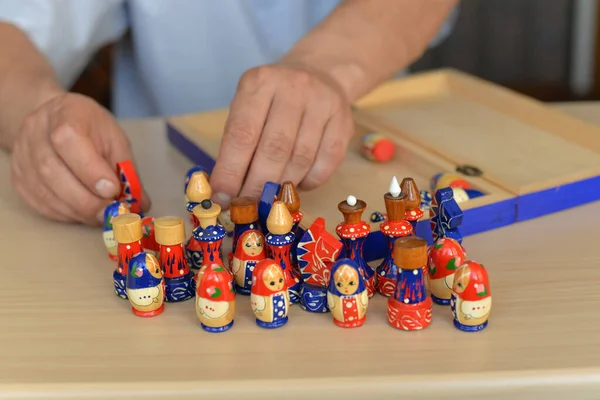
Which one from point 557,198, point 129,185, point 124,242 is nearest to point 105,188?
point 129,185

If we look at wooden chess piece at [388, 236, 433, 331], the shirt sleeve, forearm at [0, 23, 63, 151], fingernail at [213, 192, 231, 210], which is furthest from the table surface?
the shirt sleeve

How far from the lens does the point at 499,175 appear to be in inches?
32.3

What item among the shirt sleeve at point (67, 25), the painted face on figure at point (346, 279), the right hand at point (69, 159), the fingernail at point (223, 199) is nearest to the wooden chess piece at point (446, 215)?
the painted face on figure at point (346, 279)

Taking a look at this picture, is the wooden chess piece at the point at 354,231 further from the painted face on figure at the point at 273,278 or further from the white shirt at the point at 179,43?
the white shirt at the point at 179,43

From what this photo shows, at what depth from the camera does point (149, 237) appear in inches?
27.5

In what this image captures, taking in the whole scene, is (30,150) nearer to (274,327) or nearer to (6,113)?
(6,113)

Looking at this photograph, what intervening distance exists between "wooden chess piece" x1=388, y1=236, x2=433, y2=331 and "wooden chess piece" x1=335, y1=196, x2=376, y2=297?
1.7 inches

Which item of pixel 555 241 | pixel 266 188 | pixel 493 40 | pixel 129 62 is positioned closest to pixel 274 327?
pixel 266 188

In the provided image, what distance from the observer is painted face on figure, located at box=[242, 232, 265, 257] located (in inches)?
24.9

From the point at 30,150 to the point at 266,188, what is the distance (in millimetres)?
276

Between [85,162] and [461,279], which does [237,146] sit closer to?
[85,162]

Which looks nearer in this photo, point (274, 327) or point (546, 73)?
point (274, 327)

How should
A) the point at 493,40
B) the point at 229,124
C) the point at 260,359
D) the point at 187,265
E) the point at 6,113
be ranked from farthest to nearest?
the point at 493,40 → the point at 6,113 → the point at 229,124 → the point at 187,265 → the point at 260,359

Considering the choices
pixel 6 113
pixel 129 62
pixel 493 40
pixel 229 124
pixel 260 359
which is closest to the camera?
pixel 260 359
